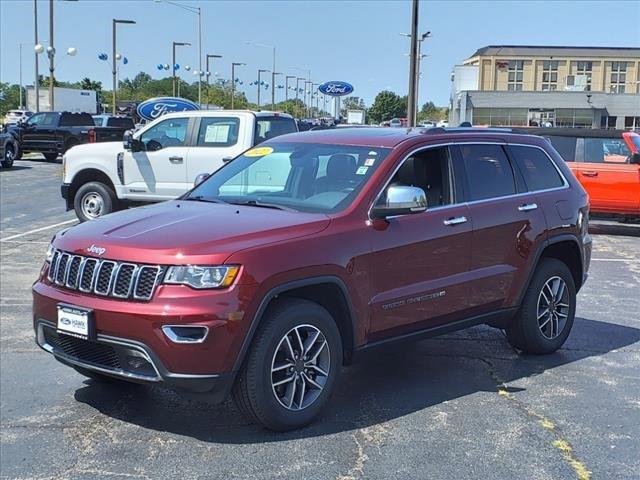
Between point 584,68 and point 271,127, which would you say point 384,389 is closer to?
point 271,127

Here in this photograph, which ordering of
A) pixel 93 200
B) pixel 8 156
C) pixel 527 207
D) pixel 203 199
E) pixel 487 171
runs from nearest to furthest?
pixel 203 199 < pixel 487 171 < pixel 527 207 < pixel 93 200 < pixel 8 156

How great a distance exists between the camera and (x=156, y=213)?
16.2ft

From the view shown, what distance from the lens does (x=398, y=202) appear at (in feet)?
15.6

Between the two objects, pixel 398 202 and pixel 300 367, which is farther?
pixel 398 202

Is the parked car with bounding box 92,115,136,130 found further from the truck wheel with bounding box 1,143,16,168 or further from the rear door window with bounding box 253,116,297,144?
the rear door window with bounding box 253,116,297,144

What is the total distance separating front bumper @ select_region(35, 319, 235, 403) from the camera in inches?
159

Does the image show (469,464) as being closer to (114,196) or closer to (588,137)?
(114,196)

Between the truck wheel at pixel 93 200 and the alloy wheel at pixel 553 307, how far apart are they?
29.3 feet

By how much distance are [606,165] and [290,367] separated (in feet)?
35.7

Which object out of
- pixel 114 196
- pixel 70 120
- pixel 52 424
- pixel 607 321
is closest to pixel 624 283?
pixel 607 321

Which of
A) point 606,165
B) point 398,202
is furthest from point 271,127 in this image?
point 398,202

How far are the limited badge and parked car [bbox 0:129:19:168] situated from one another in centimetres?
2055

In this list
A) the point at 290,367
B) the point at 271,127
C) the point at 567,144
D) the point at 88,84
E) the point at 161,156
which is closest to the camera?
the point at 290,367

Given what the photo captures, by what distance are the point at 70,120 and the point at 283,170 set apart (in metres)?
25.9
